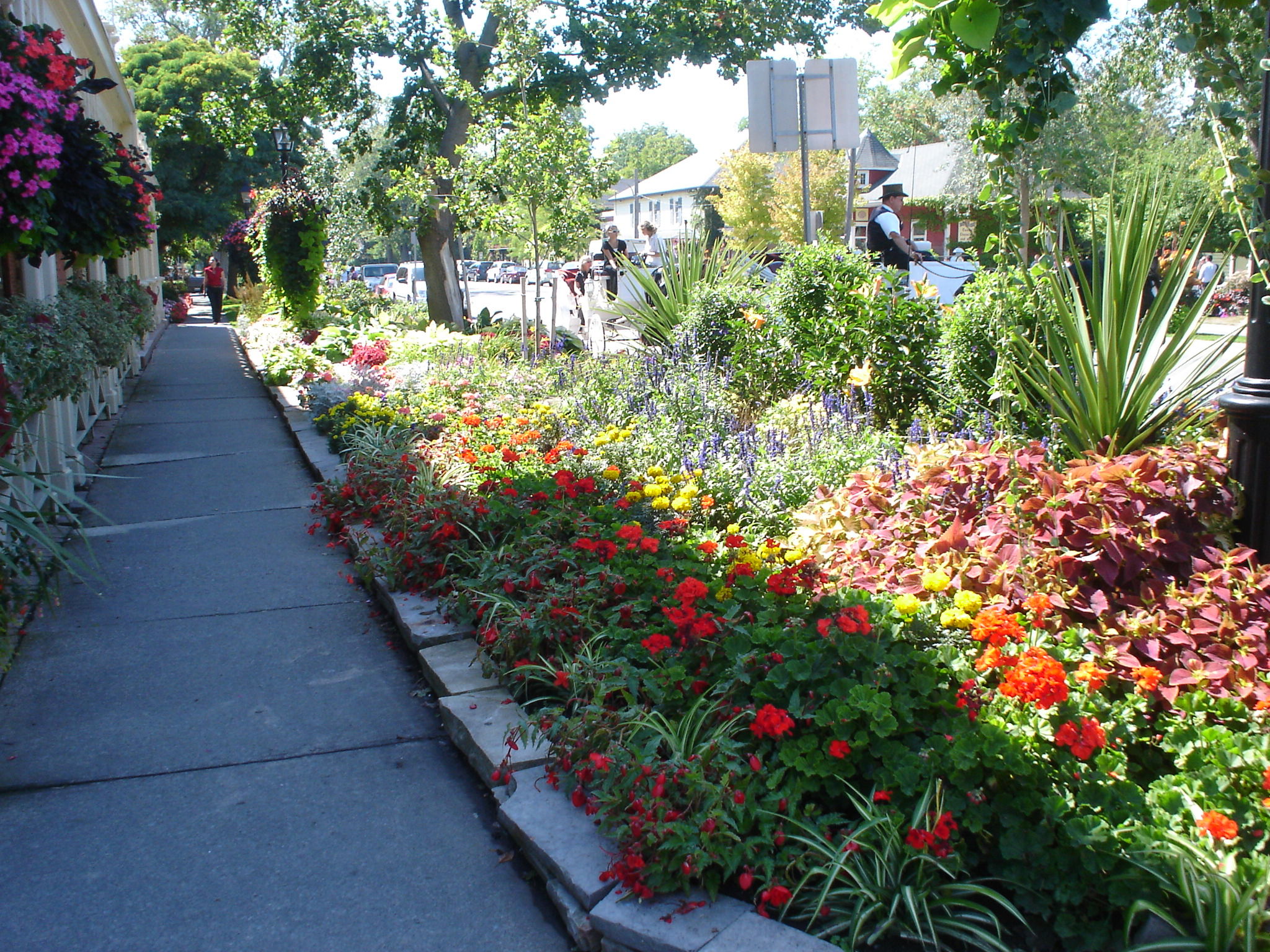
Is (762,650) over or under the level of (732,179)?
under

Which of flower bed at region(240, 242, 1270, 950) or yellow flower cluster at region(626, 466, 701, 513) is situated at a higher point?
yellow flower cluster at region(626, 466, 701, 513)

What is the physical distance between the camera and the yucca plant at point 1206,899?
6.54ft

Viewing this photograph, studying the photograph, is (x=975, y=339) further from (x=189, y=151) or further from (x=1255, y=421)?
(x=189, y=151)

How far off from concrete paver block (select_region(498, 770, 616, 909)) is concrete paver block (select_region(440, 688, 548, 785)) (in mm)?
87

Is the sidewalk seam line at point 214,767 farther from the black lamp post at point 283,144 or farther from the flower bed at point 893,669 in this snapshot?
the black lamp post at point 283,144

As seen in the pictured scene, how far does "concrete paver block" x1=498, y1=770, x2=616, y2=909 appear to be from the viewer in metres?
2.48

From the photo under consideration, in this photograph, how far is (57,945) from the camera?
7.98ft

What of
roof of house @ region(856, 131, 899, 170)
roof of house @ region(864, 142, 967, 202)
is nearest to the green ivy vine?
roof of house @ region(864, 142, 967, 202)

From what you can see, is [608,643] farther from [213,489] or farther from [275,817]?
[213,489]

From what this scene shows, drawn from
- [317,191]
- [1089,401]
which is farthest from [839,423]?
[317,191]

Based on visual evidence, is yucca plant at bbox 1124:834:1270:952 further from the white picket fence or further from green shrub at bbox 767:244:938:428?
green shrub at bbox 767:244:938:428

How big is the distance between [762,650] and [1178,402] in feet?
6.70

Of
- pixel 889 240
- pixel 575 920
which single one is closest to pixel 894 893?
pixel 575 920

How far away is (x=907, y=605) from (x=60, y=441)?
6.24m
